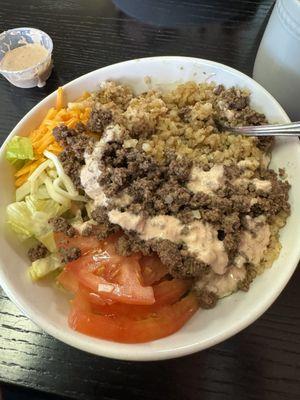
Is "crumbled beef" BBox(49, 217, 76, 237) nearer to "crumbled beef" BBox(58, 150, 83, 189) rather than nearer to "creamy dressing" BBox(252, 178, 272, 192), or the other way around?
"crumbled beef" BBox(58, 150, 83, 189)

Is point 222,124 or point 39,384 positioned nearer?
point 39,384

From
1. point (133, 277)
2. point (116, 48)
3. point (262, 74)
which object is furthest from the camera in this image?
point (116, 48)

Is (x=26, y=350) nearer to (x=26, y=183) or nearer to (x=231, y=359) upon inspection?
(x=26, y=183)

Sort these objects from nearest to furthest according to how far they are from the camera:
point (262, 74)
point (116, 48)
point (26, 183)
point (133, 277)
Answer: point (133, 277)
point (26, 183)
point (262, 74)
point (116, 48)

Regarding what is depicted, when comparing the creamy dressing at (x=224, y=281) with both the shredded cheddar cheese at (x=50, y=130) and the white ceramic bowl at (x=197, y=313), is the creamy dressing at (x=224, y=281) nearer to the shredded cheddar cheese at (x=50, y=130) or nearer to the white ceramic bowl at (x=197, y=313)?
the white ceramic bowl at (x=197, y=313)

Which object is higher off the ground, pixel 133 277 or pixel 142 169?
pixel 142 169

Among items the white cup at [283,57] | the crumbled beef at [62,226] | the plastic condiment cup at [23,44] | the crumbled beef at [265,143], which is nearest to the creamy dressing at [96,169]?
the crumbled beef at [62,226]

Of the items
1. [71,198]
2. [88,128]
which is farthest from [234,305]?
[88,128]

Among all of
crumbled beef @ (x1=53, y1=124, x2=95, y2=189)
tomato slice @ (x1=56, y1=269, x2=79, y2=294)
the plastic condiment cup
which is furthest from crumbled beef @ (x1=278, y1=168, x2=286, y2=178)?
the plastic condiment cup
